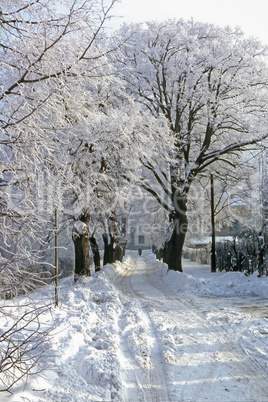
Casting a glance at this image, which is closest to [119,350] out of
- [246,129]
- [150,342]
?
[150,342]

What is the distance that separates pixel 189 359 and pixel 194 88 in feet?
55.7

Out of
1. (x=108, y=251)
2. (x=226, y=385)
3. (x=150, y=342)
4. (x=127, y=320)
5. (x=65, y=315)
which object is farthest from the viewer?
(x=108, y=251)

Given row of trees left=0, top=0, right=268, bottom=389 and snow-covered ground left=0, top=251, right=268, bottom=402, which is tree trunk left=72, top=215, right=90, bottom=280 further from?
snow-covered ground left=0, top=251, right=268, bottom=402

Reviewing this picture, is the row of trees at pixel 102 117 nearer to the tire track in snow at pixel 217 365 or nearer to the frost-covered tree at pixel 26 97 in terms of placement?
the frost-covered tree at pixel 26 97

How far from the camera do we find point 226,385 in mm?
5371

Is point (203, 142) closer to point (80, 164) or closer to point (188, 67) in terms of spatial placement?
point (188, 67)

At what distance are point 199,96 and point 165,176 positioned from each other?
5132mm

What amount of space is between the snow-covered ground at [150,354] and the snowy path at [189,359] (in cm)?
1

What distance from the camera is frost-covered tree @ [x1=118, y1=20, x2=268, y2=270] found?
2009cm

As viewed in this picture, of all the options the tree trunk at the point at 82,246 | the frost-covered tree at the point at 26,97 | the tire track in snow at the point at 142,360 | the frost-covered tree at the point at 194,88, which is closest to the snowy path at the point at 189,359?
the tire track in snow at the point at 142,360

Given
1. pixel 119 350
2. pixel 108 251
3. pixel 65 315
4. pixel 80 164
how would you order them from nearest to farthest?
pixel 119 350 < pixel 65 315 < pixel 80 164 < pixel 108 251

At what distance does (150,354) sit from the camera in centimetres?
699

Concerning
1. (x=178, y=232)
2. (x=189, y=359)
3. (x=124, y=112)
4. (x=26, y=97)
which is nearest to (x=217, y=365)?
(x=189, y=359)

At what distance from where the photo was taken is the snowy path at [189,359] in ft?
17.0
